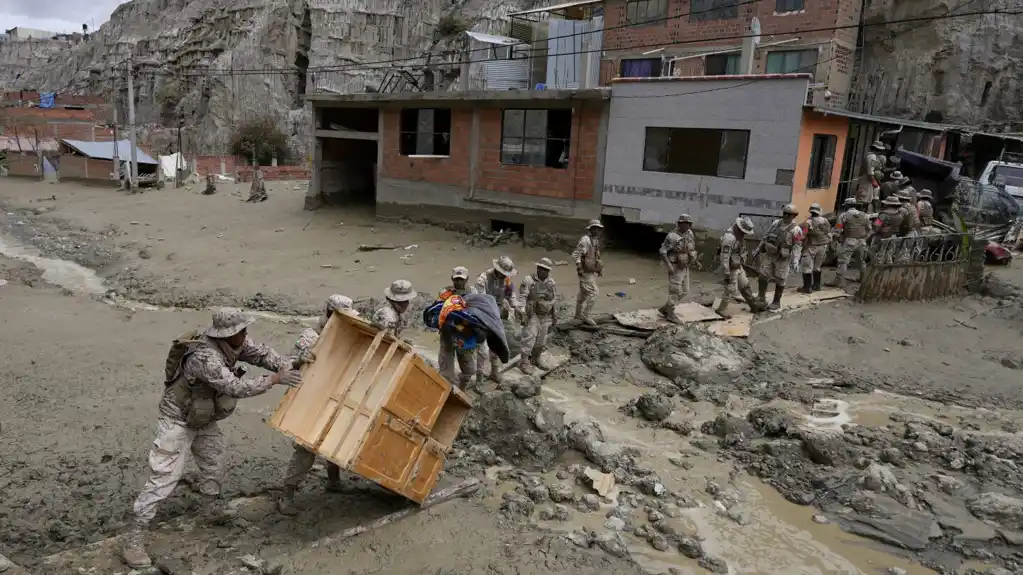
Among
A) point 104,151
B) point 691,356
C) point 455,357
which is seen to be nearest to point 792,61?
point 691,356

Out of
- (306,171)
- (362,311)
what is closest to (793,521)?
(362,311)

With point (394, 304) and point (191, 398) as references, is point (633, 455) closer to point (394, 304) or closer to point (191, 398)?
point (394, 304)

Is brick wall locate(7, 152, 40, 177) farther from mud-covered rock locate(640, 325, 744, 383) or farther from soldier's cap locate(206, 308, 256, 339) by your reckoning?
soldier's cap locate(206, 308, 256, 339)

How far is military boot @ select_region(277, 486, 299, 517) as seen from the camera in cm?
509

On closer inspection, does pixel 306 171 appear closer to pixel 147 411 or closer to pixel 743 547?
pixel 147 411

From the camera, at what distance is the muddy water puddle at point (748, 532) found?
4.94m

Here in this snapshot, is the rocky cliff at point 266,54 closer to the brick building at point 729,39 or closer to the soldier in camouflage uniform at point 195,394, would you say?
the brick building at point 729,39

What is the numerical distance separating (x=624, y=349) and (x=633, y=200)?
676 cm

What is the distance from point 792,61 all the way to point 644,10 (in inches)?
250

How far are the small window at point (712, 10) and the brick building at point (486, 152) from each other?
1250 centimetres

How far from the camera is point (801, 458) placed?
643 centimetres

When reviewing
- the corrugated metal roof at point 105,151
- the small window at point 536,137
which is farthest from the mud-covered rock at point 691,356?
the corrugated metal roof at point 105,151

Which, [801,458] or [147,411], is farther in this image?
[147,411]

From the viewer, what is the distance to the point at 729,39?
2617cm
